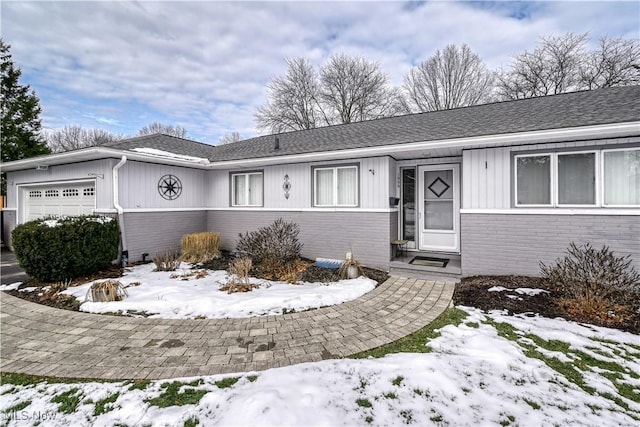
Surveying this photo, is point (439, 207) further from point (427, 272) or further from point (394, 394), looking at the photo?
point (394, 394)

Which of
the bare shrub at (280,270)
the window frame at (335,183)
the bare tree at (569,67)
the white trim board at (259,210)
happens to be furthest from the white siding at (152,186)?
the bare tree at (569,67)

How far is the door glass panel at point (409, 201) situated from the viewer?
7738 mm

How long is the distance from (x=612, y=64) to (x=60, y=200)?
26.8 metres

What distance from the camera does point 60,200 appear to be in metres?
8.97

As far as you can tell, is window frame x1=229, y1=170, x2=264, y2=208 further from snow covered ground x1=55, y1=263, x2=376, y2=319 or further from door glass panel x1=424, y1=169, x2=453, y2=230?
door glass panel x1=424, y1=169, x2=453, y2=230

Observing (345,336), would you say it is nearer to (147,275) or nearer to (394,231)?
(394,231)

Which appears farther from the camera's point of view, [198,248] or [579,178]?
[198,248]

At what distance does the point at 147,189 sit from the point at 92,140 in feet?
106

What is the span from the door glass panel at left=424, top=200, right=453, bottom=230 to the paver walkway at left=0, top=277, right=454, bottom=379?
10.8 feet

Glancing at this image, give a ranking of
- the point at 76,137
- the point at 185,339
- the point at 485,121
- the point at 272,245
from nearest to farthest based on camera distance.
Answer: the point at 185,339 < the point at 485,121 < the point at 272,245 < the point at 76,137

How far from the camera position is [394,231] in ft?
24.3

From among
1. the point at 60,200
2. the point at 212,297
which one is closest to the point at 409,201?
the point at 212,297

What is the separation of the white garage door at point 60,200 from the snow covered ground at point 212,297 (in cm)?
367

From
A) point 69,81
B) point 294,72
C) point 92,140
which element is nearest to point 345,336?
point 69,81
